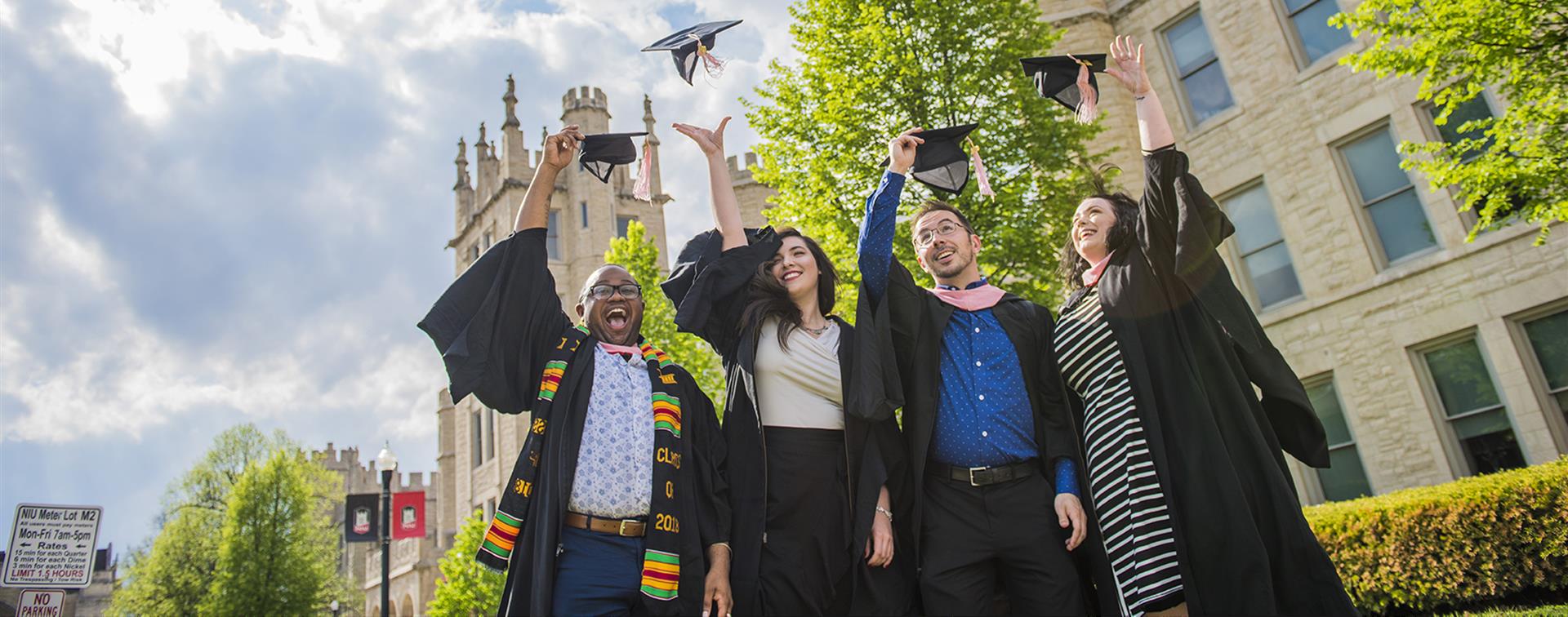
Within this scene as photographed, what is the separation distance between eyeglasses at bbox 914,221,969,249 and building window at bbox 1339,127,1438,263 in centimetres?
1164

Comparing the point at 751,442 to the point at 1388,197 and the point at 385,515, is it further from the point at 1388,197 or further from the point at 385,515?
→ the point at 385,515

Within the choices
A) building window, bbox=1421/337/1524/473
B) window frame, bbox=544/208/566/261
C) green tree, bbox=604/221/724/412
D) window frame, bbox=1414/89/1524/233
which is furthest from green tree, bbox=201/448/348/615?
window frame, bbox=1414/89/1524/233

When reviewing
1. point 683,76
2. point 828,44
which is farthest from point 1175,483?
point 828,44

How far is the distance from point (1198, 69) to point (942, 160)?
1290cm

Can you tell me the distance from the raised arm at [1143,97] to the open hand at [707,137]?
179 cm

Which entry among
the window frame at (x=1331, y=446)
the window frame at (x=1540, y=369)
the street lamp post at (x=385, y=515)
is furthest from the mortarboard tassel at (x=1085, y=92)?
the street lamp post at (x=385, y=515)

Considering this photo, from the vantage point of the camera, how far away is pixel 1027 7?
12.8 meters

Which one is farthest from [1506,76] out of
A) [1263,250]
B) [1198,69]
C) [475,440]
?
[475,440]

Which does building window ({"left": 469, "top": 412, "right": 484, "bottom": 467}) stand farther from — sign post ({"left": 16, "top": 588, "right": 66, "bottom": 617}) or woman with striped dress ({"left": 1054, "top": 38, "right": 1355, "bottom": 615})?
woman with striped dress ({"left": 1054, "top": 38, "right": 1355, "bottom": 615})

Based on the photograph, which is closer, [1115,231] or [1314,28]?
[1115,231]

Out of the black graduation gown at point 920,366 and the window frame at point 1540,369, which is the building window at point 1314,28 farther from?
the black graduation gown at point 920,366

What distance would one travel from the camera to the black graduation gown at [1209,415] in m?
3.15

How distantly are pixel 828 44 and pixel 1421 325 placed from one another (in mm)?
8987

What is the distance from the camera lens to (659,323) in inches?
738
